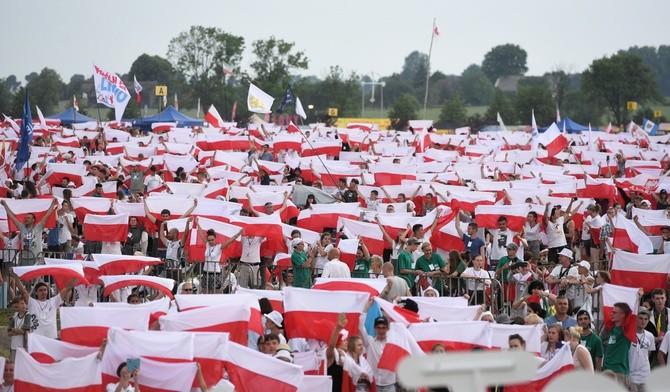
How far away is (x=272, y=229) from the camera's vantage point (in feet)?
70.6

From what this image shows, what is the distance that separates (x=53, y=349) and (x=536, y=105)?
92.8 m

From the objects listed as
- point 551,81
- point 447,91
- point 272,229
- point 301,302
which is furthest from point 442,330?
point 447,91

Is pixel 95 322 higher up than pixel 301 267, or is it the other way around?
pixel 95 322

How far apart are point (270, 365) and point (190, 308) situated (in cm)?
196

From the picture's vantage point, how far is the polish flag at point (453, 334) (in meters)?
13.6

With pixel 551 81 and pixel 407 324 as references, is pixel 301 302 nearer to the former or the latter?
pixel 407 324

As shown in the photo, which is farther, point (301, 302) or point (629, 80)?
point (629, 80)

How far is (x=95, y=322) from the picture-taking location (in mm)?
13875

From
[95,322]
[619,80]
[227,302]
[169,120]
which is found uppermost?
[227,302]

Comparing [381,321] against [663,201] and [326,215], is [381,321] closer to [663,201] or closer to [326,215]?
[326,215]

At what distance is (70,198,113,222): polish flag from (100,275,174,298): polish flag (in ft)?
24.8

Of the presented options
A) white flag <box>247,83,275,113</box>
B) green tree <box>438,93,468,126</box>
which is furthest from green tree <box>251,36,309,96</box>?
white flag <box>247,83,275,113</box>

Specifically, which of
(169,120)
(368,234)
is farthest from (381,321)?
(169,120)

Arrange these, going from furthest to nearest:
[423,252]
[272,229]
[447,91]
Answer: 1. [447,91]
2. [272,229]
3. [423,252]
